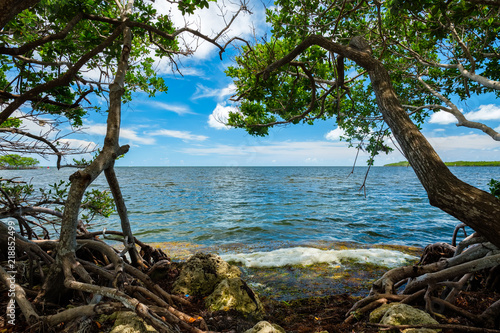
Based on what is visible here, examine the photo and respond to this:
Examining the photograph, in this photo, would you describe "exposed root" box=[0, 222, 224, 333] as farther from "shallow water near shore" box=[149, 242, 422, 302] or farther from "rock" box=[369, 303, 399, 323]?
"shallow water near shore" box=[149, 242, 422, 302]

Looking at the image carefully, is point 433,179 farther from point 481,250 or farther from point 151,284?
point 151,284

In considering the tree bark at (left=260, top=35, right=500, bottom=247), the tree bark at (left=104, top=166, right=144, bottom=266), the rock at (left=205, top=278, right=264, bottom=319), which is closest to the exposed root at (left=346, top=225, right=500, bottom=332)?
the tree bark at (left=260, top=35, right=500, bottom=247)

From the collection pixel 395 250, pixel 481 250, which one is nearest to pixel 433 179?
pixel 481 250

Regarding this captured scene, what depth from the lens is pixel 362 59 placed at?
3.72m

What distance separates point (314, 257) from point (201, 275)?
4811mm

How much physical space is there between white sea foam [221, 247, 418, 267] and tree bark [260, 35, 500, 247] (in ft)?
20.5

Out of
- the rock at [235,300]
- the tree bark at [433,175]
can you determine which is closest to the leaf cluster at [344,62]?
the tree bark at [433,175]

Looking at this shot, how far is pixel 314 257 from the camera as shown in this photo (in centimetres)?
877

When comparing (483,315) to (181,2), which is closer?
(483,315)

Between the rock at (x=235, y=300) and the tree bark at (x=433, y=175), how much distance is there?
11.1 ft

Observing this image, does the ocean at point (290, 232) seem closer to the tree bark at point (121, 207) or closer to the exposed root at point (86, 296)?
the tree bark at point (121, 207)

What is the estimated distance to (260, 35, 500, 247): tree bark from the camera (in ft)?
8.21

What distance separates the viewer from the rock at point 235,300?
4305mm

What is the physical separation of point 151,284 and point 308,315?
2.85 metres
